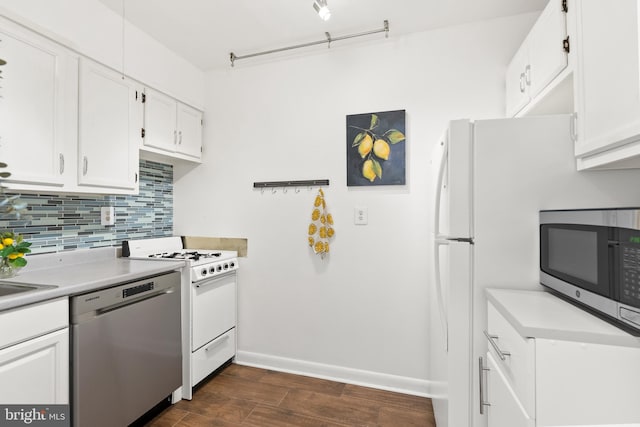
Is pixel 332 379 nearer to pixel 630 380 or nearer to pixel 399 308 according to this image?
pixel 399 308

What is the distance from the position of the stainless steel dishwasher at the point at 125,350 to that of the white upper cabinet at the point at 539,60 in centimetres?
233

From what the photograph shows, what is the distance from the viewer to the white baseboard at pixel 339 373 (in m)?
2.19

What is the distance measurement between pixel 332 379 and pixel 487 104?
228cm

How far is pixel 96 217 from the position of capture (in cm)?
222

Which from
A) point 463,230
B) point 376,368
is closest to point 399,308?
point 376,368

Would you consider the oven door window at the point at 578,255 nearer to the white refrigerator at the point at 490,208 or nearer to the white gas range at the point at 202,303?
the white refrigerator at the point at 490,208

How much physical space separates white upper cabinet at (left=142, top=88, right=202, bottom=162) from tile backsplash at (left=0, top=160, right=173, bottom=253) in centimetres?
37

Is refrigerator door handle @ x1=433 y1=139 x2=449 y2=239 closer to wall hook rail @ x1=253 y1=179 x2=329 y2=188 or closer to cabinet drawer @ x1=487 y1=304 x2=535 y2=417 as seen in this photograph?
cabinet drawer @ x1=487 y1=304 x2=535 y2=417

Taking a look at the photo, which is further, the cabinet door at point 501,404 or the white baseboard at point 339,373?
the white baseboard at point 339,373

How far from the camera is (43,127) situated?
1604 mm

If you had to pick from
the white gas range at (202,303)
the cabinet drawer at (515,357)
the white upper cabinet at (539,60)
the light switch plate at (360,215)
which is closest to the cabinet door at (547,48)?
the white upper cabinet at (539,60)

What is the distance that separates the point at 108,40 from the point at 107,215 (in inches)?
46.5

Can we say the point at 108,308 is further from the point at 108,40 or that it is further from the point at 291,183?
the point at 108,40

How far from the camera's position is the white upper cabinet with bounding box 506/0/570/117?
1.31 m
